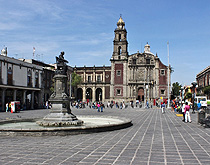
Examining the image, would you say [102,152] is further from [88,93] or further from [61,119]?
[88,93]

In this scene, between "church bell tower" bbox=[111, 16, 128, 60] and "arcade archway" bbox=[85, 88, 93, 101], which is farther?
"arcade archway" bbox=[85, 88, 93, 101]

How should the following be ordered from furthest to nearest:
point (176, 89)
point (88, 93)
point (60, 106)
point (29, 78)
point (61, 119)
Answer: point (176, 89), point (88, 93), point (29, 78), point (60, 106), point (61, 119)

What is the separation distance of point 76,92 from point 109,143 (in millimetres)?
66594

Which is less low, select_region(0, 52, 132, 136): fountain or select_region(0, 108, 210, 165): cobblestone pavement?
select_region(0, 52, 132, 136): fountain

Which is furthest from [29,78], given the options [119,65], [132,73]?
[132,73]

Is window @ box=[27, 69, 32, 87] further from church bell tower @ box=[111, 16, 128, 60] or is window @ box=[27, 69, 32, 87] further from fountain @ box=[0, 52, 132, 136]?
church bell tower @ box=[111, 16, 128, 60]

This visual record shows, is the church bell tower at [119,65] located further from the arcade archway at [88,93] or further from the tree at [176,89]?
the tree at [176,89]

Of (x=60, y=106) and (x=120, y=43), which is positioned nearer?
(x=60, y=106)

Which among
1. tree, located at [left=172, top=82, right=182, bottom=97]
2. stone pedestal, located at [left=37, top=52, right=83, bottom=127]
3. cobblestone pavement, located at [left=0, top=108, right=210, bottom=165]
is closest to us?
cobblestone pavement, located at [left=0, top=108, right=210, bottom=165]

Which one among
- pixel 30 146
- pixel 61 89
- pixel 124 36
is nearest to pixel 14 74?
pixel 61 89

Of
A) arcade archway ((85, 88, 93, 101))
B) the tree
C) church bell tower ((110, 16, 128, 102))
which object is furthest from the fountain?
the tree

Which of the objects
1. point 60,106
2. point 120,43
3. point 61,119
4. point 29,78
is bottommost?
point 61,119

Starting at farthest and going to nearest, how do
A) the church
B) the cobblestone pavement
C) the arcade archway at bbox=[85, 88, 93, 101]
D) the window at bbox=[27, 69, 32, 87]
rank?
1. the arcade archway at bbox=[85, 88, 93, 101]
2. the church
3. the window at bbox=[27, 69, 32, 87]
4. the cobblestone pavement

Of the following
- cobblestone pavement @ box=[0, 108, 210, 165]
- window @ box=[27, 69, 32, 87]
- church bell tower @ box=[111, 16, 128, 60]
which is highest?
church bell tower @ box=[111, 16, 128, 60]
